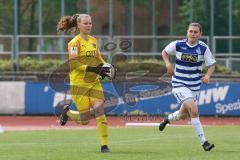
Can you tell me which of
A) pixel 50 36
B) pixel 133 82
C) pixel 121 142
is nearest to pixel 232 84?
pixel 133 82

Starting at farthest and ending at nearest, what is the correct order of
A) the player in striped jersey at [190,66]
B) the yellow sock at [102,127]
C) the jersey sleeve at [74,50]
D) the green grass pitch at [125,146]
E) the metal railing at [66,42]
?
the metal railing at [66,42] < the player in striped jersey at [190,66] < the jersey sleeve at [74,50] < the yellow sock at [102,127] < the green grass pitch at [125,146]

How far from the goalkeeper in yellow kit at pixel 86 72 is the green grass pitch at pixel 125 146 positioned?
62 centimetres

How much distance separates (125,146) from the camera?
47.9ft

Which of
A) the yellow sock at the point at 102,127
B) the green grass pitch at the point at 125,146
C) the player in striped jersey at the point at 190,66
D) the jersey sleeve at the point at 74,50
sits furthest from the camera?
the player in striped jersey at the point at 190,66

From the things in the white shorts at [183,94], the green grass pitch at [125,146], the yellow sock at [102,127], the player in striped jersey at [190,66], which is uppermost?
the player in striped jersey at [190,66]

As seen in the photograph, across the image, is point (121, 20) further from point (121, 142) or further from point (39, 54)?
point (121, 142)

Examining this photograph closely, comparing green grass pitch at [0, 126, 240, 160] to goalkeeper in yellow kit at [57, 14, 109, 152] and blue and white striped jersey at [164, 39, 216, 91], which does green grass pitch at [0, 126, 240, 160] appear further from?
blue and white striped jersey at [164, 39, 216, 91]

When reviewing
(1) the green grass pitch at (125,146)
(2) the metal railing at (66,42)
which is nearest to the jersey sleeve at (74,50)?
(1) the green grass pitch at (125,146)

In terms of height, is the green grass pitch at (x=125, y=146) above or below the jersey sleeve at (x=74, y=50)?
below

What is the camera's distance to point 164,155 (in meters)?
12.5

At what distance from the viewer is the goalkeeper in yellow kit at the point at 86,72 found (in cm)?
1314

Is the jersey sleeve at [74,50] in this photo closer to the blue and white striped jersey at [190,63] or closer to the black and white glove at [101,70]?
the black and white glove at [101,70]

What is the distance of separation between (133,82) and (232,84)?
320 centimetres

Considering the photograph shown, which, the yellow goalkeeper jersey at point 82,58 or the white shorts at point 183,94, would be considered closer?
the yellow goalkeeper jersey at point 82,58
